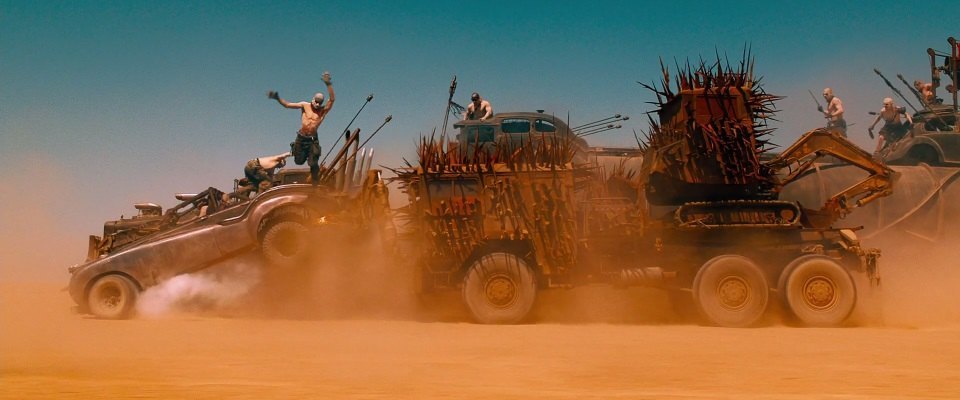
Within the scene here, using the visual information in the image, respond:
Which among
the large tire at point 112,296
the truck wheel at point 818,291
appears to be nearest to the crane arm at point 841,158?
the truck wheel at point 818,291

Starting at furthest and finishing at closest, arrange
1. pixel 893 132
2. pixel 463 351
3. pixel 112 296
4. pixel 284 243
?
pixel 893 132, pixel 284 243, pixel 112 296, pixel 463 351

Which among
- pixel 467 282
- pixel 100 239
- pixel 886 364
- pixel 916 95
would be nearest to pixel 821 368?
pixel 886 364

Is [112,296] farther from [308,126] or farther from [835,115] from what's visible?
[835,115]

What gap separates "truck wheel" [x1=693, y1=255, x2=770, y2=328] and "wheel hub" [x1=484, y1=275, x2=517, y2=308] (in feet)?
9.43

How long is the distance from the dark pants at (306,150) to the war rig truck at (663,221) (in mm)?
3149

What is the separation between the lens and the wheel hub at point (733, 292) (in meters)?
10.3

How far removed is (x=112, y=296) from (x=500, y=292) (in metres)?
7.09

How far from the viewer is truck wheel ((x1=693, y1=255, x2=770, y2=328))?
1027 centimetres

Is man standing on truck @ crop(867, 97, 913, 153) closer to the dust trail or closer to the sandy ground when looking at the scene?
the sandy ground

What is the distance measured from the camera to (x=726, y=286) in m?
10.4

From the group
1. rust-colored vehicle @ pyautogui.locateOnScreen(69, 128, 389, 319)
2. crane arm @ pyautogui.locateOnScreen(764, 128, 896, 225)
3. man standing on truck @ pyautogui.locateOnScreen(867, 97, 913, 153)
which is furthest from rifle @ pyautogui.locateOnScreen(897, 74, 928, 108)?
rust-colored vehicle @ pyautogui.locateOnScreen(69, 128, 389, 319)

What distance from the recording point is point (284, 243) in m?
12.2

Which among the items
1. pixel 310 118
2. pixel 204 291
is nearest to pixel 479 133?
pixel 310 118

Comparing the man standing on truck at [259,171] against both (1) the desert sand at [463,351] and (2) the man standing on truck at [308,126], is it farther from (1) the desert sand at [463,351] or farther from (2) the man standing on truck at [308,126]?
(1) the desert sand at [463,351]
